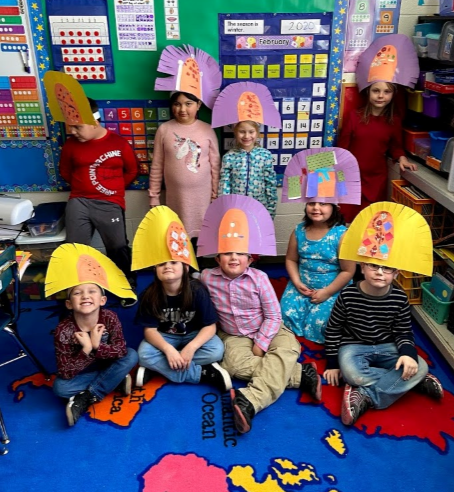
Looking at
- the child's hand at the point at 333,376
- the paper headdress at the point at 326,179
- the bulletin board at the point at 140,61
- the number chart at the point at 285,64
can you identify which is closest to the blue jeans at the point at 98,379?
the child's hand at the point at 333,376

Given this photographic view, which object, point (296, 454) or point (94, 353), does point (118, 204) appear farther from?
point (296, 454)

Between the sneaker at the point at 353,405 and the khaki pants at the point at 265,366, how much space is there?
21 centimetres

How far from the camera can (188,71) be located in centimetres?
245

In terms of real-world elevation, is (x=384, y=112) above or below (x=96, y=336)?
above

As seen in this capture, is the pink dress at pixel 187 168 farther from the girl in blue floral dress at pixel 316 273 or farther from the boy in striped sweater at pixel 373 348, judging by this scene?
the boy in striped sweater at pixel 373 348

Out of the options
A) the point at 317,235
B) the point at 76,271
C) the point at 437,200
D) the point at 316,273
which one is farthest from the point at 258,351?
the point at 437,200

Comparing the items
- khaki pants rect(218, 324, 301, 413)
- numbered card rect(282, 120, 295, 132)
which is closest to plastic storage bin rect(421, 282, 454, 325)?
khaki pants rect(218, 324, 301, 413)

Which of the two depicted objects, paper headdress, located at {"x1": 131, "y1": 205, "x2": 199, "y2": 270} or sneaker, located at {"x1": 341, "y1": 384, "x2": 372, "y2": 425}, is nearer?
sneaker, located at {"x1": 341, "y1": 384, "x2": 372, "y2": 425}

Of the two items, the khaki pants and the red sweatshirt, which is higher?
the red sweatshirt

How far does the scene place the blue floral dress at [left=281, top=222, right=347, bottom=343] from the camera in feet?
7.57

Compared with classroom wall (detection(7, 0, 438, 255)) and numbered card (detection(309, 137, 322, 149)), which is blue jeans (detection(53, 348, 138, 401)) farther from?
numbered card (detection(309, 137, 322, 149))

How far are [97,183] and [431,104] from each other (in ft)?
5.78

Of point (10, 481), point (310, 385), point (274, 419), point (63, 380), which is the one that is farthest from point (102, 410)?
point (310, 385)

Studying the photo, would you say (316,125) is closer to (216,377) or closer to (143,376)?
(216,377)
